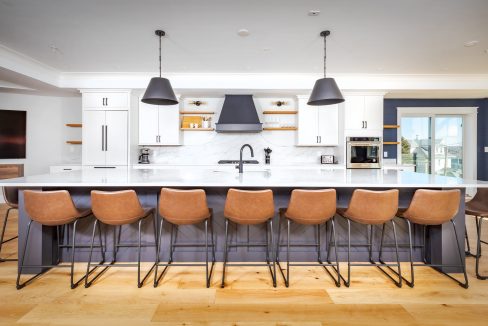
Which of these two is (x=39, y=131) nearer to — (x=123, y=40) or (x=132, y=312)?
(x=123, y=40)

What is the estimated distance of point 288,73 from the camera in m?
4.57

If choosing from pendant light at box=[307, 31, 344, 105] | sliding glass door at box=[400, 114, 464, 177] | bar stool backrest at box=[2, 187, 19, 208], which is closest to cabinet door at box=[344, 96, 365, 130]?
sliding glass door at box=[400, 114, 464, 177]

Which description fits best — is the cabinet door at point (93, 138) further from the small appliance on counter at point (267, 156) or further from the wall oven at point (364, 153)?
the wall oven at point (364, 153)

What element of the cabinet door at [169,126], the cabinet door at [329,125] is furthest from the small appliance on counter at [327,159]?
the cabinet door at [169,126]

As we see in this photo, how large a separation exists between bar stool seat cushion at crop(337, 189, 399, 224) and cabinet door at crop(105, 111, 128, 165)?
A: 4208 mm

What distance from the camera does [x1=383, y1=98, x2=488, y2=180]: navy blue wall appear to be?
554 centimetres

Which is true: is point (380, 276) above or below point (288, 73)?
below

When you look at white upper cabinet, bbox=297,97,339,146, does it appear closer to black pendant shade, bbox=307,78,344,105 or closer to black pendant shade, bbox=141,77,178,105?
black pendant shade, bbox=307,78,344,105

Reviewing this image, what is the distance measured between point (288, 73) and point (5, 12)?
12.7 ft

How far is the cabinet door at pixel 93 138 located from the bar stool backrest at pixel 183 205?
3384 mm

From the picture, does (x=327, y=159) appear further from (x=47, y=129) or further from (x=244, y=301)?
(x=47, y=129)

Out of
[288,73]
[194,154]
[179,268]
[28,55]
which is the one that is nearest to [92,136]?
[28,55]

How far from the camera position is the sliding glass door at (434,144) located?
5.82 meters

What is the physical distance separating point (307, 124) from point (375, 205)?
3235 mm
